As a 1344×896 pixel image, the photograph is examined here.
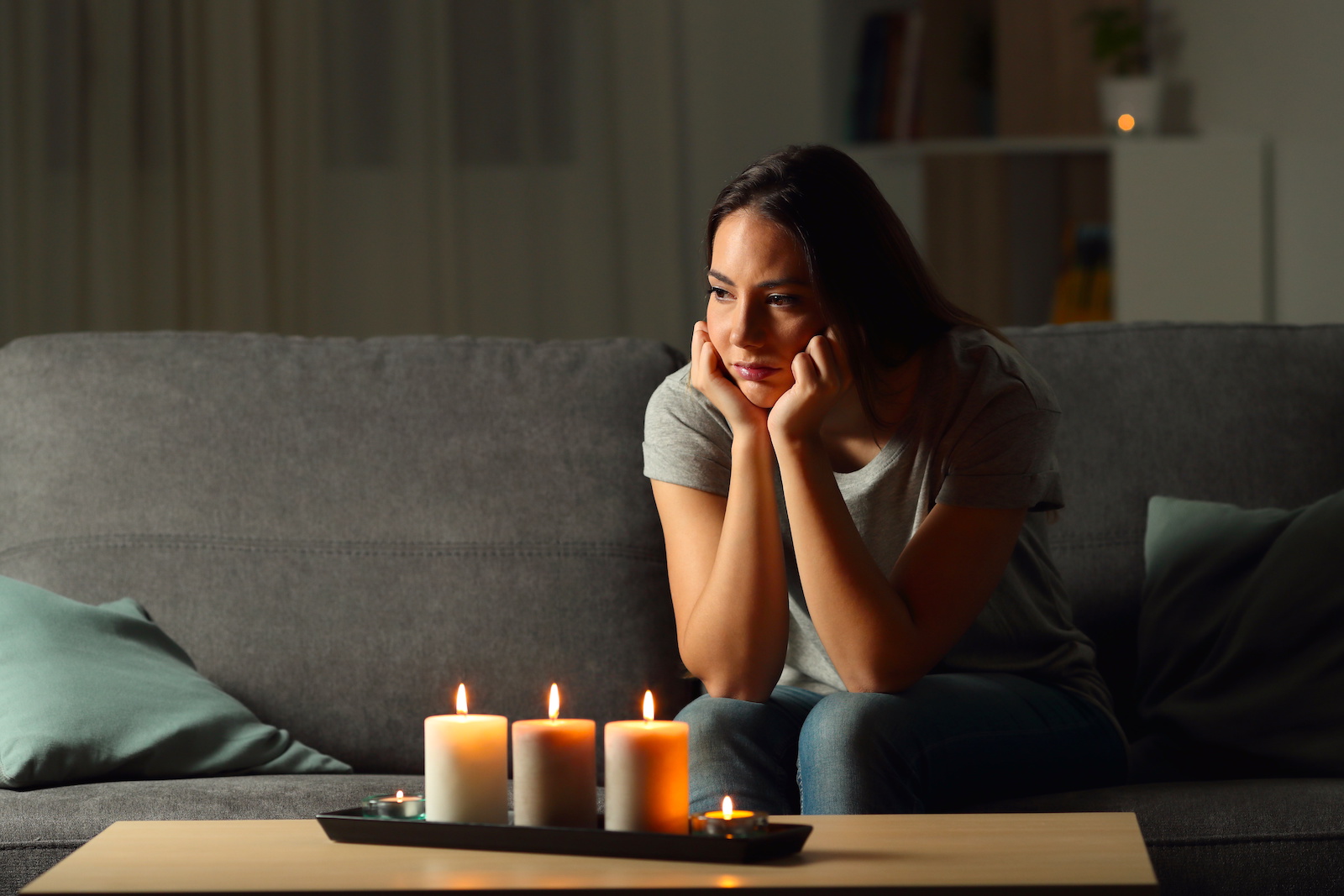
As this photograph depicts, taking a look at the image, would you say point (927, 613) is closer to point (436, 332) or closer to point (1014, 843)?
point (1014, 843)

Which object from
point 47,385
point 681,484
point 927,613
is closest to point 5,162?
point 47,385

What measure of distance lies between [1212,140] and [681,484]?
2246 millimetres

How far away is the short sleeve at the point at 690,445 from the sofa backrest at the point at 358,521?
9.2 inches

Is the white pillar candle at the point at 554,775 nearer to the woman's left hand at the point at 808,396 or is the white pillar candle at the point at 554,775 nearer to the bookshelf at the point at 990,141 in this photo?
the woman's left hand at the point at 808,396

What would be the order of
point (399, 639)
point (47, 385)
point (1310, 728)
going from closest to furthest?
1. point (1310, 728)
2. point (399, 639)
3. point (47, 385)

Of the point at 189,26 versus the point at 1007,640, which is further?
the point at 189,26

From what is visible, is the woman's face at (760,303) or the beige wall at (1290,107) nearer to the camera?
the woman's face at (760,303)

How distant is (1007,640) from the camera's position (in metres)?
1.46

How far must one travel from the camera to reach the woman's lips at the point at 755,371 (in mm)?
1409

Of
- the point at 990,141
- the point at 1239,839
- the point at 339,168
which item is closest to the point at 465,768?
the point at 1239,839

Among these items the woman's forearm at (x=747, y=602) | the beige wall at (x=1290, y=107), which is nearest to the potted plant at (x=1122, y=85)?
the beige wall at (x=1290, y=107)

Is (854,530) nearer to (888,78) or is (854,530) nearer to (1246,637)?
(1246,637)

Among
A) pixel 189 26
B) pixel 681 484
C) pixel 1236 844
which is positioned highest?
pixel 189 26

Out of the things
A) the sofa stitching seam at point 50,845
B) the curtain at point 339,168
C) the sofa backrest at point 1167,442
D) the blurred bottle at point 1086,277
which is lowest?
the sofa stitching seam at point 50,845
